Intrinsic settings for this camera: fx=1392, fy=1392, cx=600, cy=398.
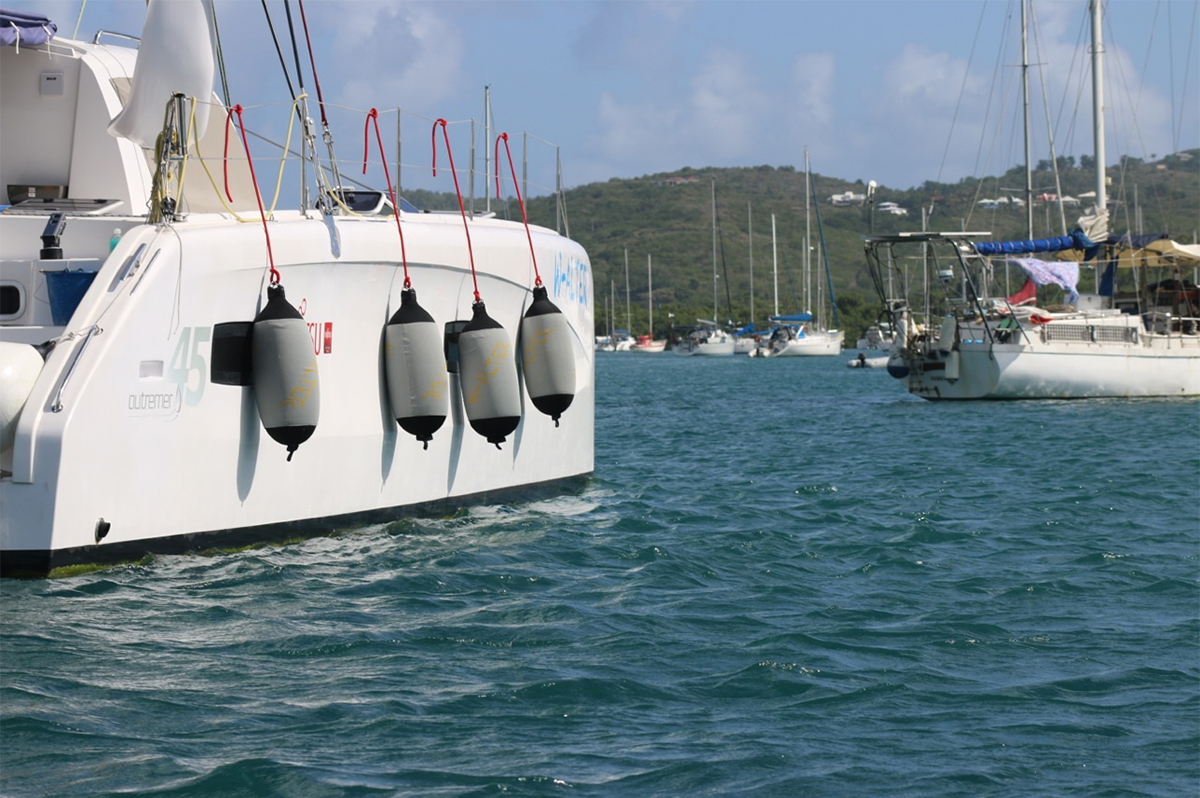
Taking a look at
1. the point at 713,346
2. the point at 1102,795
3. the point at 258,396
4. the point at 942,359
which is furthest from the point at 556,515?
the point at 713,346

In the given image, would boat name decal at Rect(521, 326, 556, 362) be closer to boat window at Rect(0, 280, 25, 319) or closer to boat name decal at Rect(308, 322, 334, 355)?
boat name decal at Rect(308, 322, 334, 355)

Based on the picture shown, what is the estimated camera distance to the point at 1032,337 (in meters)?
27.0

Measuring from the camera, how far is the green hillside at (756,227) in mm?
95625

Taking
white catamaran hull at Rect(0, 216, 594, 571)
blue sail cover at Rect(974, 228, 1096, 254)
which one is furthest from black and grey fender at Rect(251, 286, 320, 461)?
blue sail cover at Rect(974, 228, 1096, 254)

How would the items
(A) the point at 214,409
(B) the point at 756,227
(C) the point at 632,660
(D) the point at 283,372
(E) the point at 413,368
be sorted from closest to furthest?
(C) the point at 632,660 → (A) the point at 214,409 → (D) the point at 283,372 → (E) the point at 413,368 → (B) the point at 756,227

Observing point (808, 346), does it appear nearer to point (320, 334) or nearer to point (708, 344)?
point (708, 344)

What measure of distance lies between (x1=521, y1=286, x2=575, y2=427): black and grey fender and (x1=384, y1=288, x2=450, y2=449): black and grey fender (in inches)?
46.3

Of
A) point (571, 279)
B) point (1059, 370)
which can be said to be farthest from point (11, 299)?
point (1059, 370)

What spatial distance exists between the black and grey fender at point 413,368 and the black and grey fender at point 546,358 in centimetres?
118

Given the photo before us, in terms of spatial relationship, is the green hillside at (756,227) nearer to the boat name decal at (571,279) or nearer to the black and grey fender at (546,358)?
the boat name decal at (571,279)

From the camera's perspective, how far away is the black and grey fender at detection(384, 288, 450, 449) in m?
8.67

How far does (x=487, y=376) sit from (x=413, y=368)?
68 centimetres

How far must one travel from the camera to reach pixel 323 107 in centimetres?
929

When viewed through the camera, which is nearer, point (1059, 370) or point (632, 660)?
point (632, 660)
